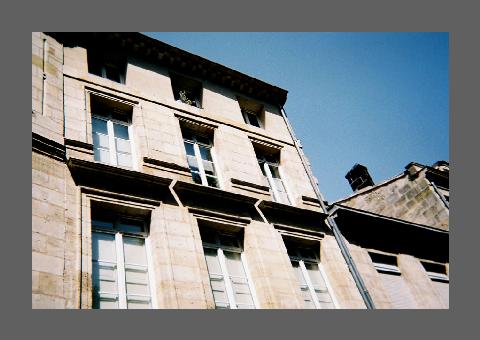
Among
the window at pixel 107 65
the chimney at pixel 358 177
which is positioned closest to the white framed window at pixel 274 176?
the window at pixel 107 65

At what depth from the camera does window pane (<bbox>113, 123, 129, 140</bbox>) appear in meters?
8.89

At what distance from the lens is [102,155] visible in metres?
8.17

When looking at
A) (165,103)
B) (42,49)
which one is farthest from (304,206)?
(42,49)

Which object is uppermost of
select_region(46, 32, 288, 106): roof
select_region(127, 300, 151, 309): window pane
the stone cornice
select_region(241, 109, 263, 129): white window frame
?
select_region(46, 32, 288, 106): roof

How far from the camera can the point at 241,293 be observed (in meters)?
7.31

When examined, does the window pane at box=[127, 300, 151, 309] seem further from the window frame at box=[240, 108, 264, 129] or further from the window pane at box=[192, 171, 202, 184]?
the window frame at box=[240, 108, 264, 129]

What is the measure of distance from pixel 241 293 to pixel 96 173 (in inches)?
134

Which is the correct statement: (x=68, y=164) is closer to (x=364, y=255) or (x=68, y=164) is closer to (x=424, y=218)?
(x=364, y=255)

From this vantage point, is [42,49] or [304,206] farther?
[304,206]

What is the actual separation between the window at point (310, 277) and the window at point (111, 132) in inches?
162

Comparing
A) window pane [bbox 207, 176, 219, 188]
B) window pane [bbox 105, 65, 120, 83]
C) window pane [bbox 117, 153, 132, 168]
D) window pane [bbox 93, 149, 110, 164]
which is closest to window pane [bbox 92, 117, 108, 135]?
window pane [bbox 93, 149, 110, 164]

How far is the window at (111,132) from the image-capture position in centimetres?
825

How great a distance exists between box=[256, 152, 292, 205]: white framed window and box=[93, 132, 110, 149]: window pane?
4.18 meters

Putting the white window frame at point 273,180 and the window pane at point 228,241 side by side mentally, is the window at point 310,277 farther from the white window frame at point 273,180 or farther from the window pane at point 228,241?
the white window frame at point 273,180
